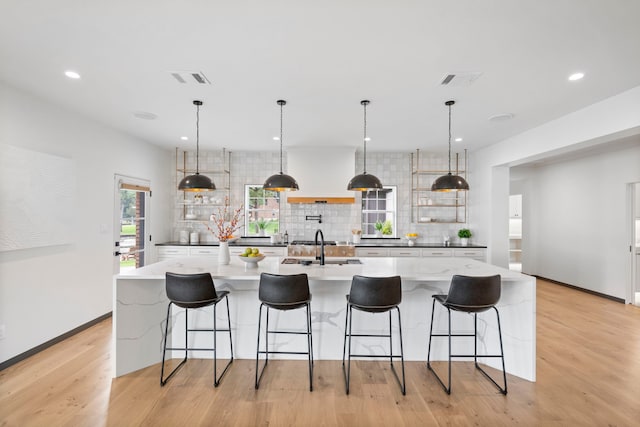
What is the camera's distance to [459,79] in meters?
2.78

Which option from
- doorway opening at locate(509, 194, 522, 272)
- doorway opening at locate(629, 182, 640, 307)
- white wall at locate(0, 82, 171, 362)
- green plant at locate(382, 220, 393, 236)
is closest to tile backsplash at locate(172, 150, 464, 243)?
green plant at locate(382, 220, 393, 236)

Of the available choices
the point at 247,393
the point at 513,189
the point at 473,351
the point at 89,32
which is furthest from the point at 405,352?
the point at 513,189

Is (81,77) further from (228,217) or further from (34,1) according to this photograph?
(228,217)

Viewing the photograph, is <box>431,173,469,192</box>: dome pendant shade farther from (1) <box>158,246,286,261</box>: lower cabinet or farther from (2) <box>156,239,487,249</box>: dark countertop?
(1) <box>158,246,286,261</box>: lower cabinet

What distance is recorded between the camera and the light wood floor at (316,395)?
2.12 m

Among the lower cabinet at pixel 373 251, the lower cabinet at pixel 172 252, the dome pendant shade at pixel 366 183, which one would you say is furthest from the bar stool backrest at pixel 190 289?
the lower cabinet at pixel 373 251

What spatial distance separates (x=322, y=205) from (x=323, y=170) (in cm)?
80

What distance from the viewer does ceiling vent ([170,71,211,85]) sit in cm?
269

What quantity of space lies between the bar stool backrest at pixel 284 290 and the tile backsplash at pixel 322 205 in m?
3.59

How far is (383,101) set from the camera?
131 inches

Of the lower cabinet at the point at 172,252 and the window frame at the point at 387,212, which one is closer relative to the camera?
the lower cabinet at the point at 172,252

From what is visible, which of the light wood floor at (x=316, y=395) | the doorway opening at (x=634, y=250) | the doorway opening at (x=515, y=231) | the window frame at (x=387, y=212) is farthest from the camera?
the doorway opening at (x=515, y=231)

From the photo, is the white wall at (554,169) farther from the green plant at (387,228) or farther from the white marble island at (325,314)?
the white marble island at (325,314)

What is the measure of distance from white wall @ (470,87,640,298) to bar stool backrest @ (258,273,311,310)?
3.52 meters
